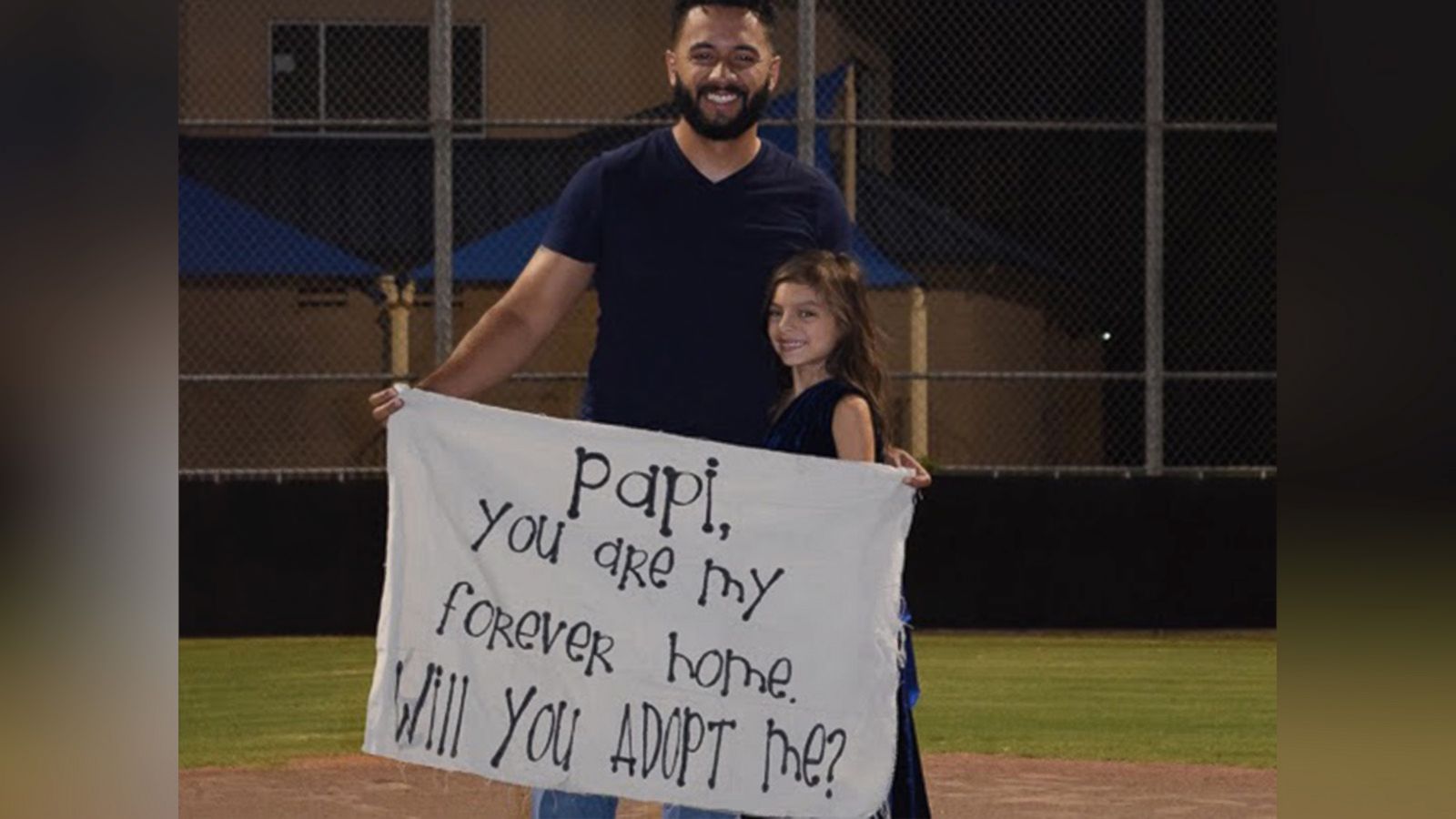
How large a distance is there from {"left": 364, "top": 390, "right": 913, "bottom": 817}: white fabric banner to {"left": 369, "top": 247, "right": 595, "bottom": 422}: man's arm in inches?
11.9

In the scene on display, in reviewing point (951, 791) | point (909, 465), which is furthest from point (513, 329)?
point (951, 791)

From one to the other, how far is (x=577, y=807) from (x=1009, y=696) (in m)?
8.35

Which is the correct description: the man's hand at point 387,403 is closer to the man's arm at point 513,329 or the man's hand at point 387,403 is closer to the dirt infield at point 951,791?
the man's arm at point 513,329

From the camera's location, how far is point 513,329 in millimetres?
5594

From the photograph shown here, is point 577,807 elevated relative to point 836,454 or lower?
lower

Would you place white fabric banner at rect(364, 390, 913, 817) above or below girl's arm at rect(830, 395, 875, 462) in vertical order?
below

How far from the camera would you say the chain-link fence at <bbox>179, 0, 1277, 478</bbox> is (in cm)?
1775

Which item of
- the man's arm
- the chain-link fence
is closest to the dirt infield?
the man's arm

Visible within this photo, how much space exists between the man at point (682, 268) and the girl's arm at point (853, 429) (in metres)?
0.28

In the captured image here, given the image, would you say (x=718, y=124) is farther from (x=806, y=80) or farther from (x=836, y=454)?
(x=806, y=80)

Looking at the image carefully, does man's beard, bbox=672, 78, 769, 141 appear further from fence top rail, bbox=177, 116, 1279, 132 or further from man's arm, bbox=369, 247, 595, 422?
fence top rail, bbox=177, 116, 1279, 132

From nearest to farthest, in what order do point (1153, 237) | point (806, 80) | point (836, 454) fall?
point (836, 454)
point (806, 80)
point (1153, 237)

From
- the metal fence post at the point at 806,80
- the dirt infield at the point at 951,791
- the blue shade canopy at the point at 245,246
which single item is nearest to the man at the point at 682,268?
the dirt infield at the point at 951,791
